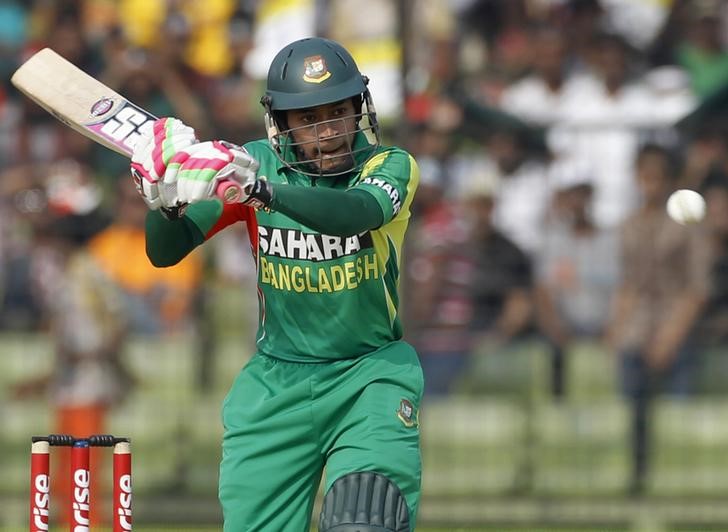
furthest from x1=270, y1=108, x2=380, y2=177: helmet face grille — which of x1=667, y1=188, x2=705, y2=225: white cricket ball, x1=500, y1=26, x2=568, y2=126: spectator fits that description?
x1=500, y1=26, x2=568, y2=126: spectator

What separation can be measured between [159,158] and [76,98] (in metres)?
0.89

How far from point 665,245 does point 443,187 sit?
145cm

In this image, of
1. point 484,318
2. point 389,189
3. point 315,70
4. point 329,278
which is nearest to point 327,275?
point 329,278

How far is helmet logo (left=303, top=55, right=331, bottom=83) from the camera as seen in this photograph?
4.98 meters

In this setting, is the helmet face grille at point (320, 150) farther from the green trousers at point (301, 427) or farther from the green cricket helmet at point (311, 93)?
the green trousers at point (301, 427)

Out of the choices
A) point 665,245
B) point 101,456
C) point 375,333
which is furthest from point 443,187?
point 375,333

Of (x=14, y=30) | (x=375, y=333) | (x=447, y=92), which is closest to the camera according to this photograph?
(x=375, y=333)

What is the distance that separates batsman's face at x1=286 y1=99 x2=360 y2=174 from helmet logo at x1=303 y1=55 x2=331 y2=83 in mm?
95

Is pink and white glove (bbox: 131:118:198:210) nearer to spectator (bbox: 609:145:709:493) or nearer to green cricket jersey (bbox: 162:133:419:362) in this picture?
green cricket jersey (bbox: 162:133:419:362)

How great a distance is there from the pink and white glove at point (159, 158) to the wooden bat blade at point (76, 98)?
498 millimetres

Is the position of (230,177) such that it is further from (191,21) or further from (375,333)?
(191,21)

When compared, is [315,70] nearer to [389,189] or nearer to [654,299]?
[389,189]

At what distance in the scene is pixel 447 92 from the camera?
388 inches

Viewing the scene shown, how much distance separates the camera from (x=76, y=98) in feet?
17.1
